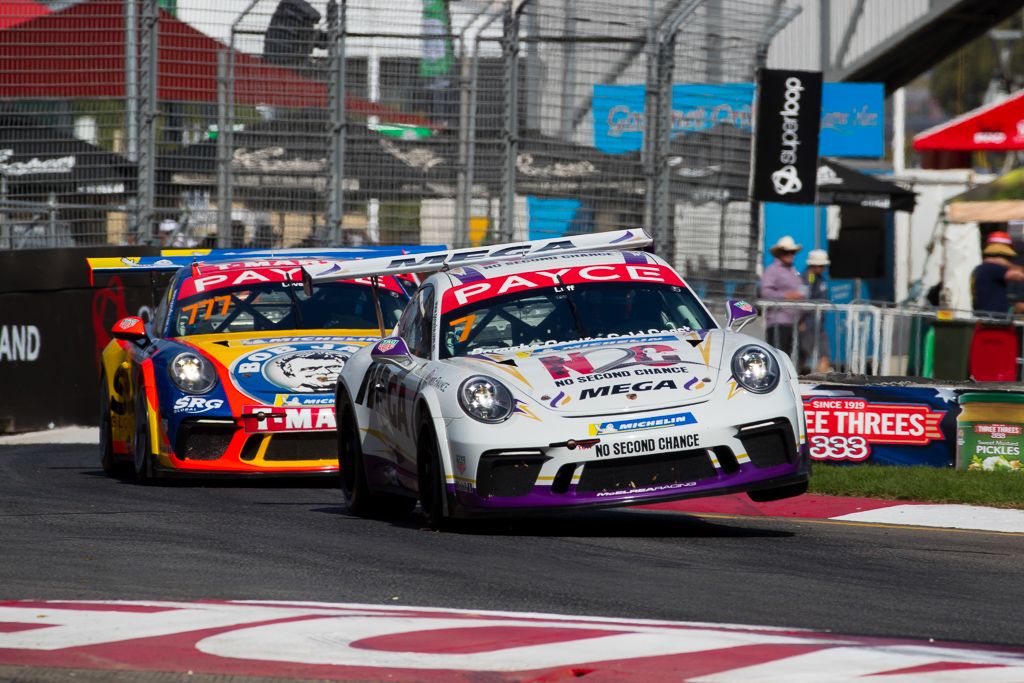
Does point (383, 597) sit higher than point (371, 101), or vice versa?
point (371, 101)

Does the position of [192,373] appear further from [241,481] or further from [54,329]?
[54,329]

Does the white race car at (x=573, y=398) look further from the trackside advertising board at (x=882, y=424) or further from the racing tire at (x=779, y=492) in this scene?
the trackside advertising board at (x=882, y=424)

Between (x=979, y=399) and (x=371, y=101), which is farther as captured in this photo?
(x=371, y=101)

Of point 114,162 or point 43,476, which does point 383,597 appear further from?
point 114,162

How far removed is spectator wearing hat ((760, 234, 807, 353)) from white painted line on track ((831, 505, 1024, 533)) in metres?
7.28

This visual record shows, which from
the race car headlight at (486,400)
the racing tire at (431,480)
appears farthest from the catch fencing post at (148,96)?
the race car headlight at (486,400)

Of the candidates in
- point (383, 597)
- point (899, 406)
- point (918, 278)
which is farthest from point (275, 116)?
point (918, 278)

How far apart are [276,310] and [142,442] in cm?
117

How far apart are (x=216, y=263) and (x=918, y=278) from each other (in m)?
18.2

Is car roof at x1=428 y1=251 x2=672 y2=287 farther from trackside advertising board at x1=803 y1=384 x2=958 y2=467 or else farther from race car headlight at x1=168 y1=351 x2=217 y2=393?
trackside advertising board at x1=803 y1=384 x2=958 y2=467

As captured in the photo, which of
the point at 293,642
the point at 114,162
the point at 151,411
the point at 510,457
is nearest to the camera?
the point at 293,642

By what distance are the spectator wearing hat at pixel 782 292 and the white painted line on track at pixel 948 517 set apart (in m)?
7.28

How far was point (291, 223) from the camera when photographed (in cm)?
Result: 1636

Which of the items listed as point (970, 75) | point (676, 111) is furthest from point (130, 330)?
point (970, 75)
